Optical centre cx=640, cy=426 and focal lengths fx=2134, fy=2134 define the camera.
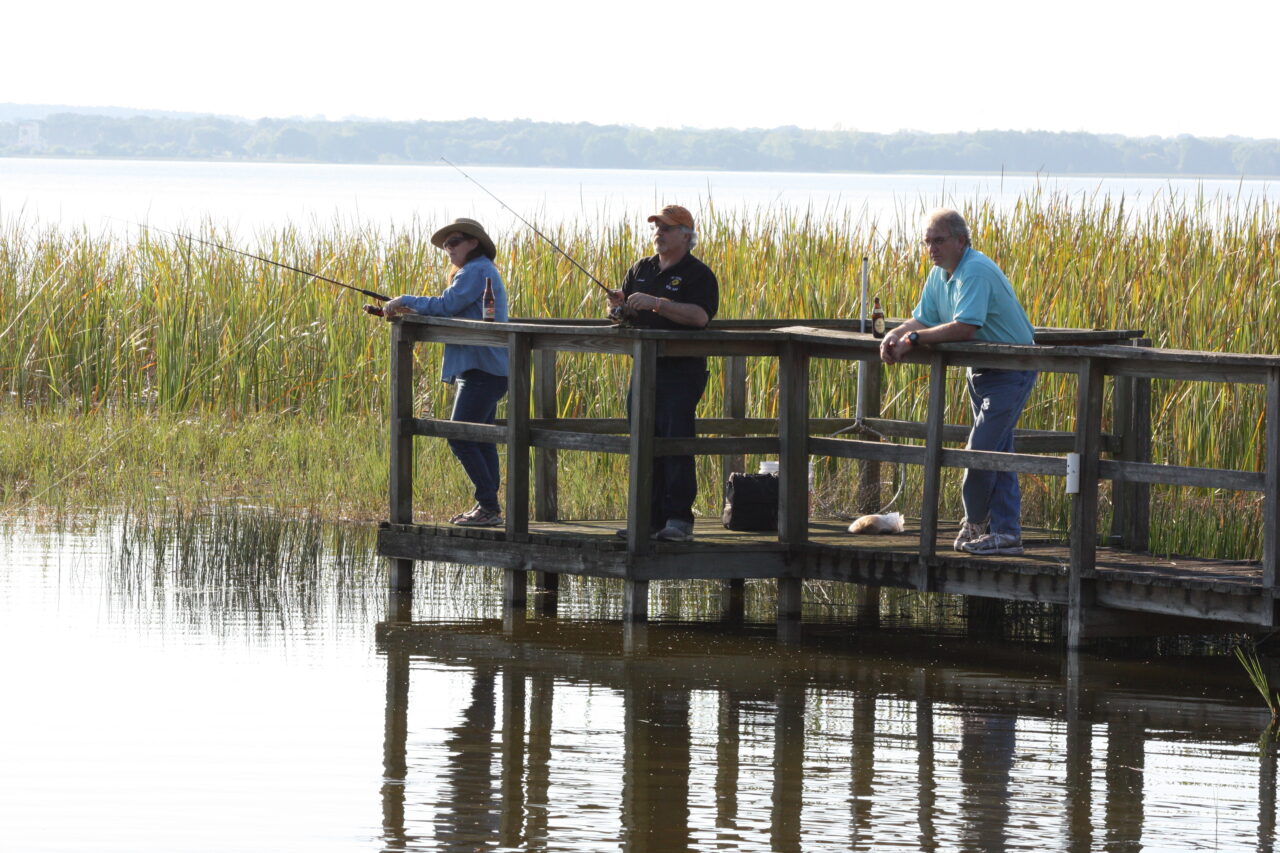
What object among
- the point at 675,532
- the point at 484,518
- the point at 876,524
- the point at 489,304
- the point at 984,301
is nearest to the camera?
the point at 984,301

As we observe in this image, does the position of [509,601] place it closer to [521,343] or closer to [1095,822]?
[521,343]

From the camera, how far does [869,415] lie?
1110 centimetres

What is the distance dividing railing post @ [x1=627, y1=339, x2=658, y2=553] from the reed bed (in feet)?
9.10

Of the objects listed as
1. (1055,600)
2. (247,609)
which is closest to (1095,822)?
(1055,600)

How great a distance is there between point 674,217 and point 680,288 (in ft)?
1.04

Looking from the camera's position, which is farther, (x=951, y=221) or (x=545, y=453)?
(x=545, y=453)

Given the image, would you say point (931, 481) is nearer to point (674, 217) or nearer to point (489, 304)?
point (674, 217)

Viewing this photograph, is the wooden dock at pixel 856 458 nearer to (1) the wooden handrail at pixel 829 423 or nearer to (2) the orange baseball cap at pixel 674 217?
(1) the wooden handrail at pixel 829 423

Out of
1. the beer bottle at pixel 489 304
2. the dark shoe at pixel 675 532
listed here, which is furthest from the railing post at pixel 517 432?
the dark shoe at pixel 675 532

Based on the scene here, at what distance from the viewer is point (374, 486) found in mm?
13008

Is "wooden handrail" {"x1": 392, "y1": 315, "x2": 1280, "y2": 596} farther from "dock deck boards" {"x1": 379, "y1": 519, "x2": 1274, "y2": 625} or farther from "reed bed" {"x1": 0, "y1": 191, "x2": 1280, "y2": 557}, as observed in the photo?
"reed bed" {"x1": 0, "y1": 191, "x2": 1280, "y2": 557}

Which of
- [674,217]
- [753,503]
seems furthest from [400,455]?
[674,217]

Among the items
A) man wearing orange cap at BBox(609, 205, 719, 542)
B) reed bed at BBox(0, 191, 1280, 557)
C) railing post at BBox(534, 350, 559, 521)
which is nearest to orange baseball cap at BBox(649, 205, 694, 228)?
man wearing orange cap at BBox(609, 205, 719, 542)

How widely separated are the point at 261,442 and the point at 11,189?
7538 centimetres
